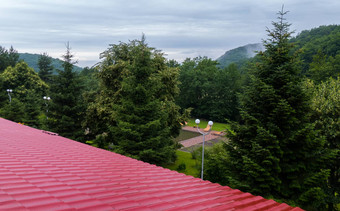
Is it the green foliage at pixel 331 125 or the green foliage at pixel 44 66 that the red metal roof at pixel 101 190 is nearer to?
the green foliage at pixel 331 125

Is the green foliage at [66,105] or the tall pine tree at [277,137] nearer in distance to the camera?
the tall pine tree at [277,137]

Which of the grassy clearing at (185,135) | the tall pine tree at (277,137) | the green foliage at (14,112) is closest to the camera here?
the tall pine tree at (277,137)

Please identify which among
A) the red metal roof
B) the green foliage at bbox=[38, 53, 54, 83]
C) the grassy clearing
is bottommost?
the grassy clearing

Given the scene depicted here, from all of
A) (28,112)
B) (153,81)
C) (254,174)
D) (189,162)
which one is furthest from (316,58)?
(28,112)

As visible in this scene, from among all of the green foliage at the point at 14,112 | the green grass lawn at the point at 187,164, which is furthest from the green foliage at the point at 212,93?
the green foliage at the point at 14,112

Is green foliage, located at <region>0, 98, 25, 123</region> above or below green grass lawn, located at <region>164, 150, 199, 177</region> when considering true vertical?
above

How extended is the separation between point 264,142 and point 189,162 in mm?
11486

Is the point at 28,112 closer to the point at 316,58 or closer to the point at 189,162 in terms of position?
the point at 189,162

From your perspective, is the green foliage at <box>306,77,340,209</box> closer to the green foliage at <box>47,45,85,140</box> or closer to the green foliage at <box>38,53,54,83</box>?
the green foliage at <box>47,45,85,140</box>

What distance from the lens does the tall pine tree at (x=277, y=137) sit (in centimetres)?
830

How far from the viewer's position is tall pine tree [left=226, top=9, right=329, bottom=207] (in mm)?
8297

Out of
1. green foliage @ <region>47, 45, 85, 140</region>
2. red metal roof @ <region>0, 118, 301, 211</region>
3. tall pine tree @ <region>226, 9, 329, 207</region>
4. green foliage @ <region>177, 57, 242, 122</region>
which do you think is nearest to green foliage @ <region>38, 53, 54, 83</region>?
green foliage @ <region>177, 57, 242, 122</region>

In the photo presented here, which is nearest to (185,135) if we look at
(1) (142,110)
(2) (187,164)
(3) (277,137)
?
(2) (187,164)

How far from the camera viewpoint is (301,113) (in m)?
9.18
